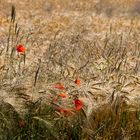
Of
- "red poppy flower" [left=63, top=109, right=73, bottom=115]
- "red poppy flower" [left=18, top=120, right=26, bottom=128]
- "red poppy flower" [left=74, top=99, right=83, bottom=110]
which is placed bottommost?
"red poppy flower" [left=18, top=120, right=26, bottom=128]

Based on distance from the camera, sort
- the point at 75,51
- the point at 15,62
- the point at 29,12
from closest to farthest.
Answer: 1. the point at 15,62
2. the point at 75,51
3. the point at 29,12

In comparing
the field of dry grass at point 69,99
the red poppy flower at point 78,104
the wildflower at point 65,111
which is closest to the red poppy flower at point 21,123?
the field of dry grass at point 69,99

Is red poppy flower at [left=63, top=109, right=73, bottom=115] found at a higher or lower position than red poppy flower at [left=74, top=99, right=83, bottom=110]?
lower

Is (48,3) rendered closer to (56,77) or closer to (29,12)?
(29,12)

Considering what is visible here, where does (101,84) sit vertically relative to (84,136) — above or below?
above

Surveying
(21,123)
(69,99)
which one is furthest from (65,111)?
(21,123)

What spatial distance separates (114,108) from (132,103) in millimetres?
175

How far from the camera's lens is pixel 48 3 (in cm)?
1322

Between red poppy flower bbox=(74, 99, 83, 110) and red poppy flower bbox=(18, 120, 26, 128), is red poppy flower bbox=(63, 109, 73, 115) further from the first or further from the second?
red poppy flower bbox=(18, 120, 26, 128)

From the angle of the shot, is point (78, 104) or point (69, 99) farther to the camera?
point (69, 99)

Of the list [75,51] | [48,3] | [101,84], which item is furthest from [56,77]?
[48,3]

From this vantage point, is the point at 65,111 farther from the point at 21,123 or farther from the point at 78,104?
the point at 21,123

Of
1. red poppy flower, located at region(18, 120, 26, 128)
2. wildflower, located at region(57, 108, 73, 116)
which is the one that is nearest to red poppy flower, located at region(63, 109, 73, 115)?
wildflower, located at region(57, 108, 73, 116)

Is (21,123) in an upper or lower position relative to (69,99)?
lower
